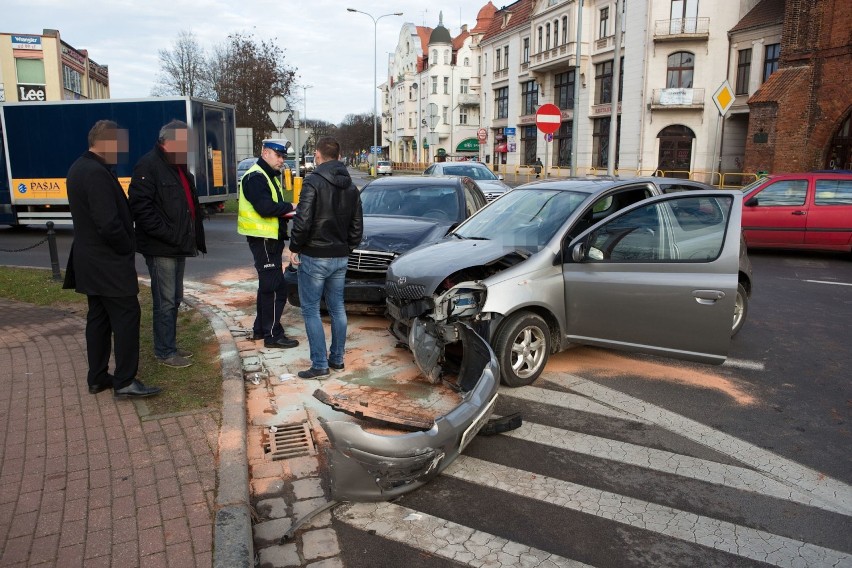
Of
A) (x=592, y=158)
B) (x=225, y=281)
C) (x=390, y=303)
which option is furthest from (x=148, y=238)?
(x=592, y=158)

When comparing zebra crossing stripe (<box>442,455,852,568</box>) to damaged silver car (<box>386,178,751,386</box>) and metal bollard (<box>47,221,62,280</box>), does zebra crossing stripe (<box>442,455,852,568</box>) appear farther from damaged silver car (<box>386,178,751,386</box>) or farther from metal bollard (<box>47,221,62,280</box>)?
metal bollard (<box>47,221,62,280</box>)

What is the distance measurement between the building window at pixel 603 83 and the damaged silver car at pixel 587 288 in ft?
130

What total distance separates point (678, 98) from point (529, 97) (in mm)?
18093

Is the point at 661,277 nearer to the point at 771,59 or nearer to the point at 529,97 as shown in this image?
the point at 771,59

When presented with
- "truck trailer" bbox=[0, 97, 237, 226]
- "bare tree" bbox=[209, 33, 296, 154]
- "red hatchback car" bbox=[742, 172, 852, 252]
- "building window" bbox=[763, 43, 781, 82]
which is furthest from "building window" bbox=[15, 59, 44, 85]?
"red hatchback car" bbox=[742, 172, 852, 252]

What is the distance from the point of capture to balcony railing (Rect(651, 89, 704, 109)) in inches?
1419

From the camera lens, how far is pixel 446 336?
5.07 m

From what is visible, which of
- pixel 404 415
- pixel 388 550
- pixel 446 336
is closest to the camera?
pixel 388 550

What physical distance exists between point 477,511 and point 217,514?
140cm

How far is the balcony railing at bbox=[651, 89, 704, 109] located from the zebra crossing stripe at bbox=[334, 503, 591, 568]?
37499 millimetres

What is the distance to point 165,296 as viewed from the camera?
5.60 metres

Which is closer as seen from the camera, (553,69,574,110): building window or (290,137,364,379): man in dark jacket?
(290,137,364,379): man in dark jacket

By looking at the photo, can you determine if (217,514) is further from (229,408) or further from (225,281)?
(225,281)

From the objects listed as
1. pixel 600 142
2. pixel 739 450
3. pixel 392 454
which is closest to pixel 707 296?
pixel 739 450
